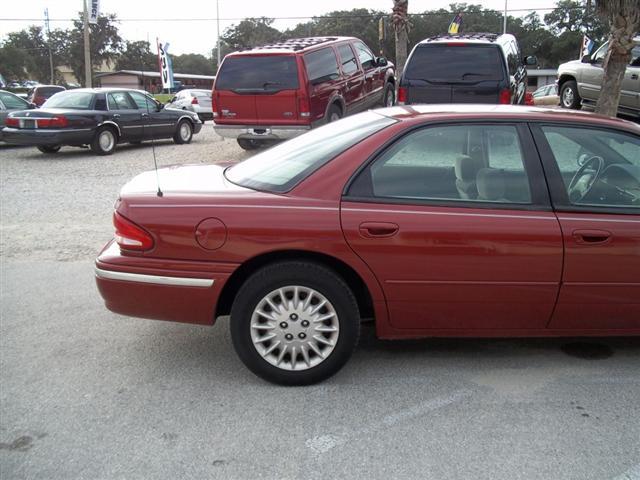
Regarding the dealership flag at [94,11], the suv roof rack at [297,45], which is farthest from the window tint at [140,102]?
the dealership flag at [94,11]

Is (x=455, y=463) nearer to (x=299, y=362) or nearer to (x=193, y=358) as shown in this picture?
(x=299, y=362)

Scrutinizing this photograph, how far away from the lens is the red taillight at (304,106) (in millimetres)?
10781

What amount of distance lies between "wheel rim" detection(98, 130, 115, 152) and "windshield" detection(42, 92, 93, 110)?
0.65m

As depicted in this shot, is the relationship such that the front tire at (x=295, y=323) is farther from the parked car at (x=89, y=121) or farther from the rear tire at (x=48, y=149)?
the rear tire at (x=48, y=149)

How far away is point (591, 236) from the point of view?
354cm

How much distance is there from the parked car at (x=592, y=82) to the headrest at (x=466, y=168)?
897 cm

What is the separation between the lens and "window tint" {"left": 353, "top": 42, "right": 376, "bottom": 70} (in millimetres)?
A: 12984

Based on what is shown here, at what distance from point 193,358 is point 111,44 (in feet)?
256

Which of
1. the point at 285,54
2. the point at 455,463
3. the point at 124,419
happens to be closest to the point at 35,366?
the point at 124,419

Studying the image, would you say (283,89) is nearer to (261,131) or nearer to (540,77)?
(261,131)

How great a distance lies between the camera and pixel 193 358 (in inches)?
158

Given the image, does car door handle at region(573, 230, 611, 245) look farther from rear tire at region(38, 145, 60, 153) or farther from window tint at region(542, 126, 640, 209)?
rear tire at region(38, 145, 60, 153)

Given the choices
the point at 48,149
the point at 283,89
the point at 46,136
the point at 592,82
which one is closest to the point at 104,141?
the point at 46,136

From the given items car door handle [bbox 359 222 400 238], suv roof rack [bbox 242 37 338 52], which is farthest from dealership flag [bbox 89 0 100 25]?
car door handle [bbox 359 222 400 238]
